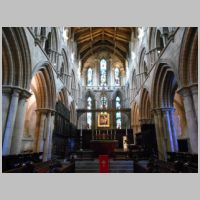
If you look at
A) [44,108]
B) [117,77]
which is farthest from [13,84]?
[117,77]

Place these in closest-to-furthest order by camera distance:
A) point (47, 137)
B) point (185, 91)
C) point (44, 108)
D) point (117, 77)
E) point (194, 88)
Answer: point (194, 88), point (185, 91), point (47, 137), point (44, 108), point (117, 77)

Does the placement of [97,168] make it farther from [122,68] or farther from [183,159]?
[122,68]

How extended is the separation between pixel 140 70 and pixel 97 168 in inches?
417

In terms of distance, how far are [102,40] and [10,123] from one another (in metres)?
21.8

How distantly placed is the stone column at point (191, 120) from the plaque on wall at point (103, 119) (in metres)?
15.9

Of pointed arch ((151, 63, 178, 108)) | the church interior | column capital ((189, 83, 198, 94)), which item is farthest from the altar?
column capital ((189, 83, 198, 94))

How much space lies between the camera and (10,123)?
→ 22.8 feet

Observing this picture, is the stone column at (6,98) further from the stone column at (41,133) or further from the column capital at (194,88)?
the column capital at (194,88)

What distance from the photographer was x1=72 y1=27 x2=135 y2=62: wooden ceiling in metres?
22.1

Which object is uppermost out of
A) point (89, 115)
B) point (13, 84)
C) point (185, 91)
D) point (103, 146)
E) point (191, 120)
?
point (89, 115)

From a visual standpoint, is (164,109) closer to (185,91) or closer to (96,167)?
(185,91)

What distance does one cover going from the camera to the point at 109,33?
952 inches

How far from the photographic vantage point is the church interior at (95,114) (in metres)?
7.14

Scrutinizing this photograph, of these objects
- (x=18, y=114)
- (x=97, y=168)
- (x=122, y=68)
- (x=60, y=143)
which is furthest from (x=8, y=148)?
(x=122, y=68)
